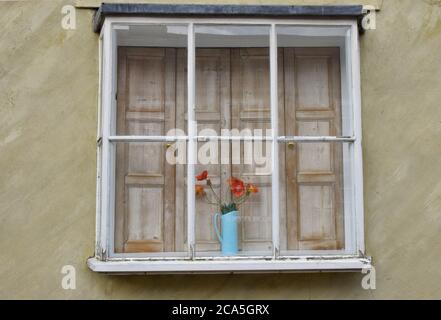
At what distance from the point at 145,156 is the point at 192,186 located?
0.37m

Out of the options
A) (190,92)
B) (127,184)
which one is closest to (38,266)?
(127,184)

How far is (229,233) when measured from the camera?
402 centimetres

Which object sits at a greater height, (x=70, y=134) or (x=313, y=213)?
(x=70, y=134)

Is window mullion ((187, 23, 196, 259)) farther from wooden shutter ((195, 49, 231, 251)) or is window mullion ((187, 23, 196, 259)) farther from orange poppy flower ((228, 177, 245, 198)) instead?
orange poppy flower ((228, 177, 245, 198))

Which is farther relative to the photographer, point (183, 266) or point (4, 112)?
point (4, 112)

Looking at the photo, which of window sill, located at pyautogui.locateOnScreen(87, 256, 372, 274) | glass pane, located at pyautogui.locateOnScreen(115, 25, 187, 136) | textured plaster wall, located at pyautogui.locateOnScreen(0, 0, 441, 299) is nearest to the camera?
window sill, located at pyautogui.locateOnScreen(87, 256, 372, 274)

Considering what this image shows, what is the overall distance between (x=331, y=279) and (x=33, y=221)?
1.86m

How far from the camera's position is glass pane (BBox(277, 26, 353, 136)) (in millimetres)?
4160

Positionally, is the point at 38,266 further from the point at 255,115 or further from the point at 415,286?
the point at 415,286

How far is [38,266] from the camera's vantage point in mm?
4008

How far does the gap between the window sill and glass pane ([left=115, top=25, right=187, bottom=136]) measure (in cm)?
82

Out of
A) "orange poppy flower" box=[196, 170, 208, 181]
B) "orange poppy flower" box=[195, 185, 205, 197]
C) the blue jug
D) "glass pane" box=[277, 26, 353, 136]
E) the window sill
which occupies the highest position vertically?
"glass pane" box=[277, 26, 353, 136]

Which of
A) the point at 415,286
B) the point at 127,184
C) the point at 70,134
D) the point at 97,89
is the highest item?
the point at 97,89

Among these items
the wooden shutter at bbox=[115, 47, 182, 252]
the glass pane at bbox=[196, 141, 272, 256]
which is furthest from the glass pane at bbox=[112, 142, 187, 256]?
the glass pane at bbox=[196, 141, 272, 256]
